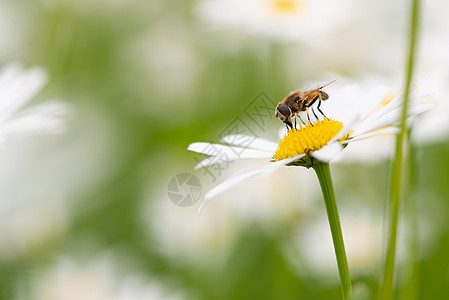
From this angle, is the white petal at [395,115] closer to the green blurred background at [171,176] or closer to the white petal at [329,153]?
the white petal at [329,153]

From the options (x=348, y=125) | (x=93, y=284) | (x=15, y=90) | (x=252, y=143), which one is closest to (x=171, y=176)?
(x=93, y=284)

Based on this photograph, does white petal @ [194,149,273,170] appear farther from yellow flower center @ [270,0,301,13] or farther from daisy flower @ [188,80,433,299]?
yellow flower center @ [270,0,301,13]

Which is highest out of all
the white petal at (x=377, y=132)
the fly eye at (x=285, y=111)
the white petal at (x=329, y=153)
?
the fly eye at (x=285, y=111)

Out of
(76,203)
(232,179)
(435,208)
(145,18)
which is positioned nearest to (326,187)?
(232,179)

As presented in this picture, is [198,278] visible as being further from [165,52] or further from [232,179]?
[165,52]

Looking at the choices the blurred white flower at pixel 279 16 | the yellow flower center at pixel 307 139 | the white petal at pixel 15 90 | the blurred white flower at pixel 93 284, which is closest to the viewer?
the yellow flower center at pixel 307 139

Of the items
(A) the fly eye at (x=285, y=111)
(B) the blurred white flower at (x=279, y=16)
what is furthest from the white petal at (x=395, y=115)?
(B) the blurred white flower at (x=279, y=16)
